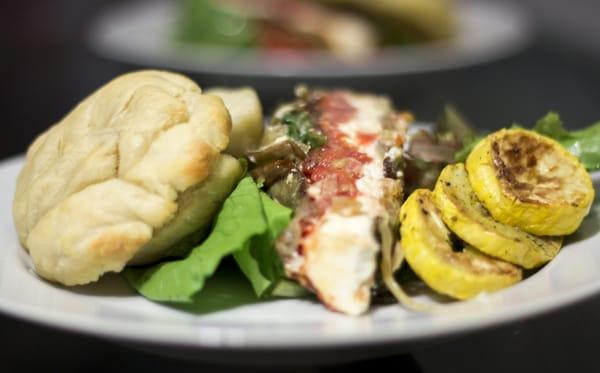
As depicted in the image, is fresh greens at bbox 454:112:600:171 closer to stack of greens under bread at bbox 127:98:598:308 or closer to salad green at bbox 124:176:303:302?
stack of greens under bread at bbox 127:98:598:308

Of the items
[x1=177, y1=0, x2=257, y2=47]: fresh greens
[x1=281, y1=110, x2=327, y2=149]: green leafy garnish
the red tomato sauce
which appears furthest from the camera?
[x1=177, y1=0, x2=257, y2=47]: fresh greens

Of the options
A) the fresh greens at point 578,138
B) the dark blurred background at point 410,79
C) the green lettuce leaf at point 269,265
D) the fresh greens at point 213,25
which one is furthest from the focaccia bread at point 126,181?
the fresh greens at point 213,25

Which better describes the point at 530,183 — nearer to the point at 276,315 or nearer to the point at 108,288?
the point at 276,315

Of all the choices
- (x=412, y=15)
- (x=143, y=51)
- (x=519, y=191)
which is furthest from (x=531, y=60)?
(x=519, y=191)

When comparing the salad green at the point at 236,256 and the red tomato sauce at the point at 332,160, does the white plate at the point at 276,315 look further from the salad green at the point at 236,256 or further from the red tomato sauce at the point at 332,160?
the red tomato sauce at the point at 332,160

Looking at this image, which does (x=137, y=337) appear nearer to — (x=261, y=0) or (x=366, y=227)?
(x=366, y=227)

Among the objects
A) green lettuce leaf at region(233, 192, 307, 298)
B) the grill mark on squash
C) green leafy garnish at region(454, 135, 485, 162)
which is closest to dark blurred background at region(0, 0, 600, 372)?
green lettuce leaf at region(233, 192, 307, 298)

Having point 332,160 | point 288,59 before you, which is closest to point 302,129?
point 332,160
